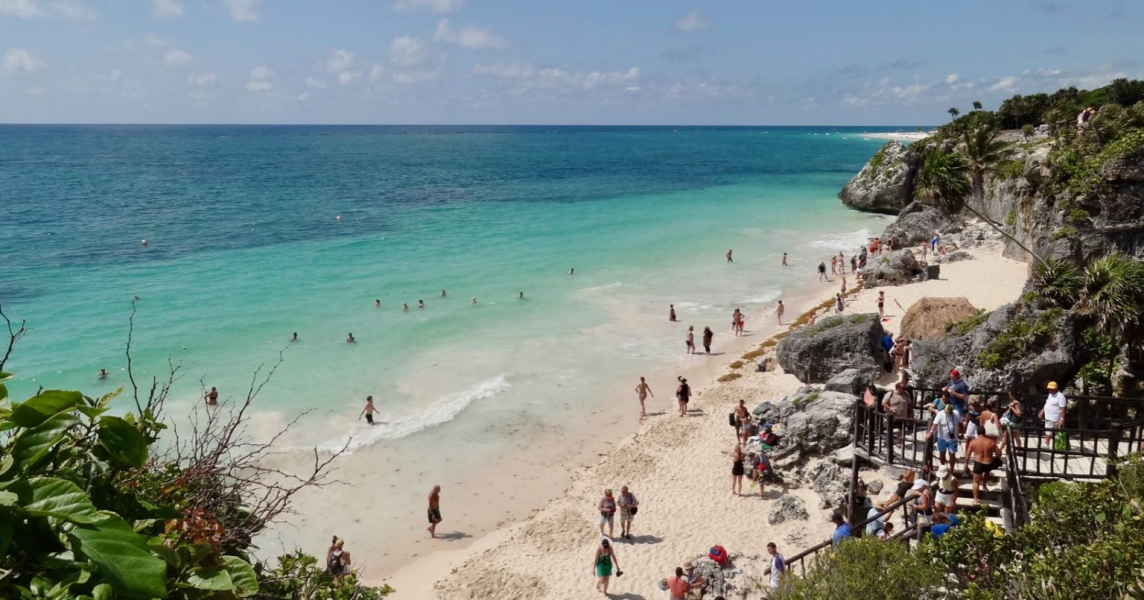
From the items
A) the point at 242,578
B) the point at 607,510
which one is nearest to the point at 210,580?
the point at 242,578

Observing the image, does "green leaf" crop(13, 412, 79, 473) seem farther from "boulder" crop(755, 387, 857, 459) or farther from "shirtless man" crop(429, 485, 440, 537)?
"boulder" crop(755, 387, 857, 459)

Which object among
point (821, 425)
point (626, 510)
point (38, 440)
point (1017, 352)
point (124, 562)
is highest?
point (38, 440)

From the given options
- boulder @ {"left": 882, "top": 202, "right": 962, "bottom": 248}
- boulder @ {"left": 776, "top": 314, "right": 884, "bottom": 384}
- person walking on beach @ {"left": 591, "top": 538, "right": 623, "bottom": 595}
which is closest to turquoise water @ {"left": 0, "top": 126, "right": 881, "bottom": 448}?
boulder @ {"left": 882, "top": 202, "right": 962, "bottom": 248}

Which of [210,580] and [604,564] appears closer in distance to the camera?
[210,580]

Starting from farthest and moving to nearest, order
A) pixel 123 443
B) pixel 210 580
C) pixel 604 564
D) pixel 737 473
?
pixel 737 473 < pixel 604 564 < pixel 123 443 < pixel 210 580

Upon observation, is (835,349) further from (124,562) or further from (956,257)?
(124,562)
